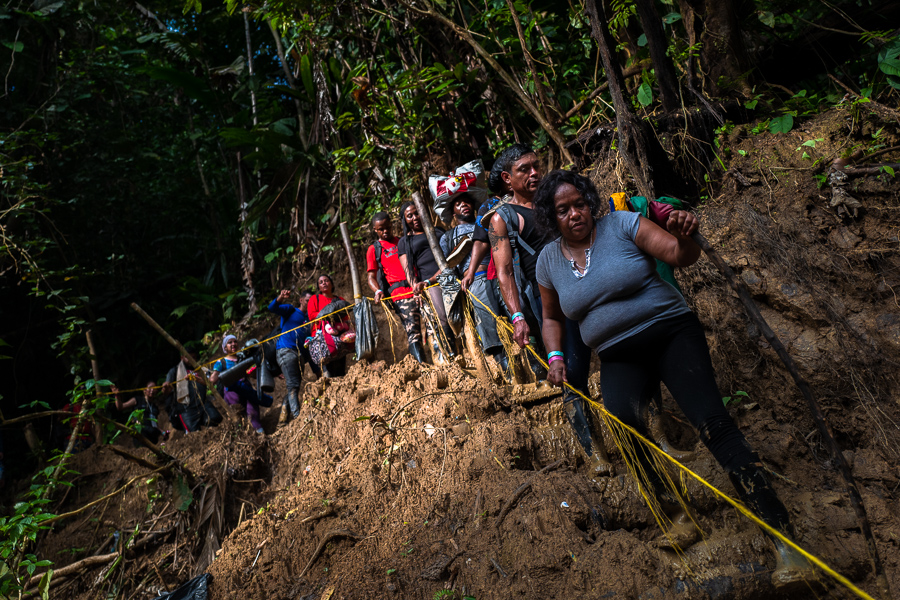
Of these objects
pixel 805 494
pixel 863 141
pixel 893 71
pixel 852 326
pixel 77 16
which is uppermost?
pixel 77 16

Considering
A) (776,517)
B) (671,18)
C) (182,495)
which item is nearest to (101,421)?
(182,495)

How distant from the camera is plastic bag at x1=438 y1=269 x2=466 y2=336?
16.5 ft

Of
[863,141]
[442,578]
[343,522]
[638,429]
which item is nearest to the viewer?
[638,429]

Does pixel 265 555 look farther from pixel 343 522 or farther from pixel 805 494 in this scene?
pixel 805 494

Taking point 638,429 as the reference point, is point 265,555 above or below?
below

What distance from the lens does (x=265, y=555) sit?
12.8 ft

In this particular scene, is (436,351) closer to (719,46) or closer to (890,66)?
(719,46)

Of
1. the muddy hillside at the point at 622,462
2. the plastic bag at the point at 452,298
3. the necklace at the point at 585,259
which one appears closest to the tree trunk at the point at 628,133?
the muddy hillside at the point at 622,462

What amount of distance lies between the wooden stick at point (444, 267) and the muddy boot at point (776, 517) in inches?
102

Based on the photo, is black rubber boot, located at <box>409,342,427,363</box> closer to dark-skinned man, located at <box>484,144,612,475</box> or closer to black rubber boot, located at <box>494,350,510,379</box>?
black rubber boot, located at <box>494,350,510,379</box>

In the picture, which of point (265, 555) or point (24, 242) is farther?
point (24, 242)

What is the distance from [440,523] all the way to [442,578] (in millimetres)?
410

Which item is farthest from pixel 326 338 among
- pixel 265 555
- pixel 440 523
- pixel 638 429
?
pixel 638 429

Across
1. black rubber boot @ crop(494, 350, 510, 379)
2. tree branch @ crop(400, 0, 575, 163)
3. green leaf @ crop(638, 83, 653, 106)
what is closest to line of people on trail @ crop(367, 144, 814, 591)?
black rubber boot @ crop(494, 350, 510, 379)
